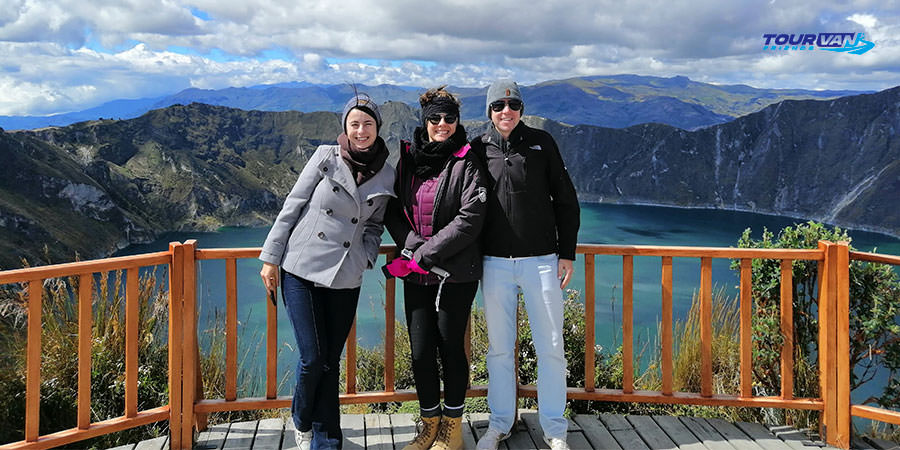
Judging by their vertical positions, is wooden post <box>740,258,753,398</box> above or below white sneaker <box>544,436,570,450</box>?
above

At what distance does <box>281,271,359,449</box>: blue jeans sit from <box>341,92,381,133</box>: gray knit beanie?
2.14 feet

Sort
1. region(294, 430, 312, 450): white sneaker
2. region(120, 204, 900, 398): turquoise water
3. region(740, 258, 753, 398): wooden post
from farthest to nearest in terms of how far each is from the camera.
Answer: region(120, 204, 900, 398): turquoise water → region(740, 258, 753, 398): wooden post → region(294, 430, 312, 450): white sneaker

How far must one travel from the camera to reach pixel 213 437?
289 centimetres

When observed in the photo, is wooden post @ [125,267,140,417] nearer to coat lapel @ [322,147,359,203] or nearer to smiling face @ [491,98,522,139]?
coat lapel @ [322,147,359,203]

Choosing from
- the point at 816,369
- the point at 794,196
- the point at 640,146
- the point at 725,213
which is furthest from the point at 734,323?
the point at 640,146

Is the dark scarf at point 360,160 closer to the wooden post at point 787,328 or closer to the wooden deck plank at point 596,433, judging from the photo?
the wooden deck plank at point 596,433

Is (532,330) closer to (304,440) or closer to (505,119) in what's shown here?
(505,119)

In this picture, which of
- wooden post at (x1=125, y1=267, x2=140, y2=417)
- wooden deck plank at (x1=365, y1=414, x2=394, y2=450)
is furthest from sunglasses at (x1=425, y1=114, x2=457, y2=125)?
wooden deck plank at (x1=365, y1=414, x2=394, y2=450)

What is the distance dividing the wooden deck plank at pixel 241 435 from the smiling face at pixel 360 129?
1.42 metres

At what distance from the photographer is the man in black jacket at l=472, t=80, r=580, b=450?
8.26 feet

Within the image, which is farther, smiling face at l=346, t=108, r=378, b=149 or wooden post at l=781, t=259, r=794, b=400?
wooden post at l=781, t=259, r=794, b=400

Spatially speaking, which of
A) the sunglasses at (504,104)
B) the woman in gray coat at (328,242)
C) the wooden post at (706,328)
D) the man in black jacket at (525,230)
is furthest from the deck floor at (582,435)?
the sunglasses at (504,104)

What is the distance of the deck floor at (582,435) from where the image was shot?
2.83 meters

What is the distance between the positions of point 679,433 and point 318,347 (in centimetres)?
173
